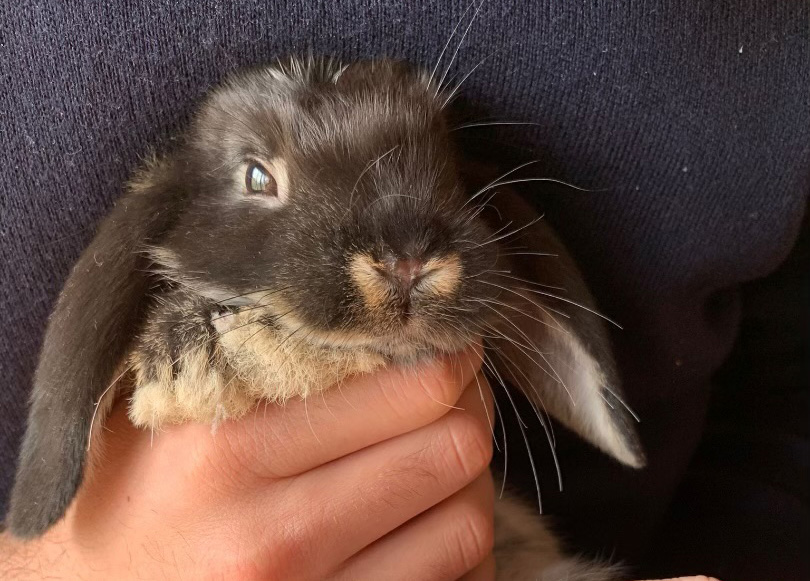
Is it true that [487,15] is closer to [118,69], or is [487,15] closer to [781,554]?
[118,69]

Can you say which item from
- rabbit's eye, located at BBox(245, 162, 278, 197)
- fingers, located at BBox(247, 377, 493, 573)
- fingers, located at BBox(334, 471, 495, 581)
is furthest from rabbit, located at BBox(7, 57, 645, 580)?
fingers, located at BBox(334, 471, 495, 581)

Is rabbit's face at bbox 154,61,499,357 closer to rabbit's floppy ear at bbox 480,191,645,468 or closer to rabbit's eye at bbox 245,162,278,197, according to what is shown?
rabbit's eye at bbox 245,162,278,197

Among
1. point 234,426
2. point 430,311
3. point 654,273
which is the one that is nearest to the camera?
point 430,311

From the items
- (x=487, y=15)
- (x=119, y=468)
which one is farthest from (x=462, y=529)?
(x=487, y=15)

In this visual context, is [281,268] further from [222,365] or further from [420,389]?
[420,389]

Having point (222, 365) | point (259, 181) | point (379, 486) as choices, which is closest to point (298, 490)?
point (379, 486)
